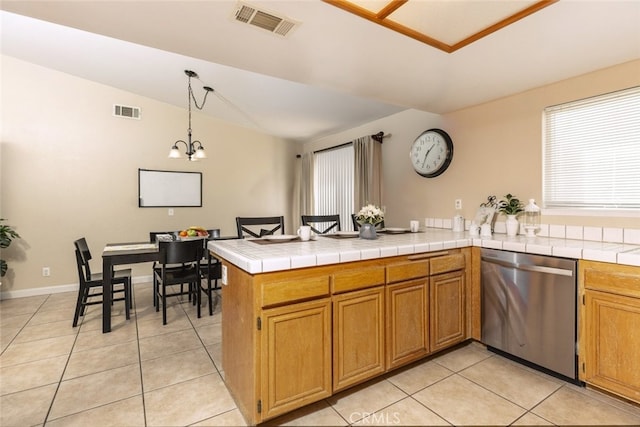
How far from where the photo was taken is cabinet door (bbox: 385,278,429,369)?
203 centimetres

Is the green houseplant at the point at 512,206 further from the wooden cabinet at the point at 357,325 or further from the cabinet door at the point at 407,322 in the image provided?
the wooden cabinet at the point at 357,325

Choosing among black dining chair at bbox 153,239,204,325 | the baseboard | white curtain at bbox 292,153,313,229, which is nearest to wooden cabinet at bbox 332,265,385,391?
black dining chair at bbox 153,239,204,325

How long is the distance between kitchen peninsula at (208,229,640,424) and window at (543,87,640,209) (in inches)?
18.7

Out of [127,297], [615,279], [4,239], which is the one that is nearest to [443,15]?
[615,279]

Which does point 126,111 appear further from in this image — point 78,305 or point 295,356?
point 295,356

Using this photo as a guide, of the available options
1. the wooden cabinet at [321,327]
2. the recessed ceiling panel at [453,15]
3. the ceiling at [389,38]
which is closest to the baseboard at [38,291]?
the ceiling at [389,38]

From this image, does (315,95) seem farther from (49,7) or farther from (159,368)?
(159,368)

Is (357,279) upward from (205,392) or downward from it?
upward

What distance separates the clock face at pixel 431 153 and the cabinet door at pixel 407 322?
5.45 ft

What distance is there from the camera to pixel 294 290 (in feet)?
5.38

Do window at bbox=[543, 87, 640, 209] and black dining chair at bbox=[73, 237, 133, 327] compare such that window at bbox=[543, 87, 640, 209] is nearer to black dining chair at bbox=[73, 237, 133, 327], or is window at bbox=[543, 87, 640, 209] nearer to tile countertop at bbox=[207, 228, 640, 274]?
tile countertop at bbox=[207, 228, 640, 274]

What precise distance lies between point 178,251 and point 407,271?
2.39 m

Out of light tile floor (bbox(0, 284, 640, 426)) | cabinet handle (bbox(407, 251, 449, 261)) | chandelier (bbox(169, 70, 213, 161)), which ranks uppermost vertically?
chandelier (bbox(169, 70, 213, 161))

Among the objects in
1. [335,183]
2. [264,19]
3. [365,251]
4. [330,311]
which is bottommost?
[330,311]
